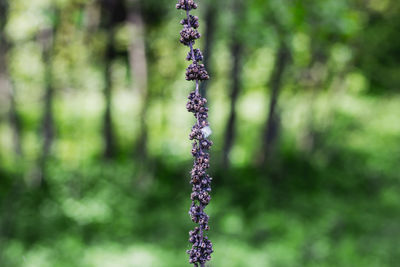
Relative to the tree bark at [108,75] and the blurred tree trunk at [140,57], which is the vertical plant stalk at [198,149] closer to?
the blurred tree trunk at [140,57]

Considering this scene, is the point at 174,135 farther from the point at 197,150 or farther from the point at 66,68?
the point at 197,150

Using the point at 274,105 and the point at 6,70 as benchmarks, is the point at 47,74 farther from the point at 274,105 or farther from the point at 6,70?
the point at 274,105

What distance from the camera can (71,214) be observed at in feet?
53.1

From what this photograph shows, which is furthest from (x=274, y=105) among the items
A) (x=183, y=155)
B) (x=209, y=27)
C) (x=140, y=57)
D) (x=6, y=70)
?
(x=6, y=70)

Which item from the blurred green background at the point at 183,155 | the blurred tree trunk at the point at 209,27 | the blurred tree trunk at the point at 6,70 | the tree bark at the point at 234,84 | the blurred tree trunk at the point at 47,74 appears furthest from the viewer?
the tree bark at the point at 234,84

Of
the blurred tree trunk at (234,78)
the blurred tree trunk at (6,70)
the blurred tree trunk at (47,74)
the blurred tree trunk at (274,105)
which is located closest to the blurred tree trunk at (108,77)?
the blurred tree trunk at (47,74)

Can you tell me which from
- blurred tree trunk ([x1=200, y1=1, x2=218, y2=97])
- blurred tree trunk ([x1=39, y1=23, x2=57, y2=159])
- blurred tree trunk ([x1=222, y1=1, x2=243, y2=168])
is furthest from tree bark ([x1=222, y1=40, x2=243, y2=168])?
blurred tree trunk ([x1=39, y1=23, x2=57, y2=159])

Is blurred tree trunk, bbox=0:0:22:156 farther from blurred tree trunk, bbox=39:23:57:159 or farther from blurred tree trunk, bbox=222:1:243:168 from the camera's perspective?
blurred tree trunk, bbox=222:1:243:168

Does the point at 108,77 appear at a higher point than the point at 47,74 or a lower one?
higher

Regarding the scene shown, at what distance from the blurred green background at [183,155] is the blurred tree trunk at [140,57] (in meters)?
0.06

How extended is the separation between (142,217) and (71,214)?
8.44 ft

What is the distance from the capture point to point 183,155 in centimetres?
2205

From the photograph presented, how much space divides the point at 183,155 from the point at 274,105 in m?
5.66

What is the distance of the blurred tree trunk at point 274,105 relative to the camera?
17748 millimetres
